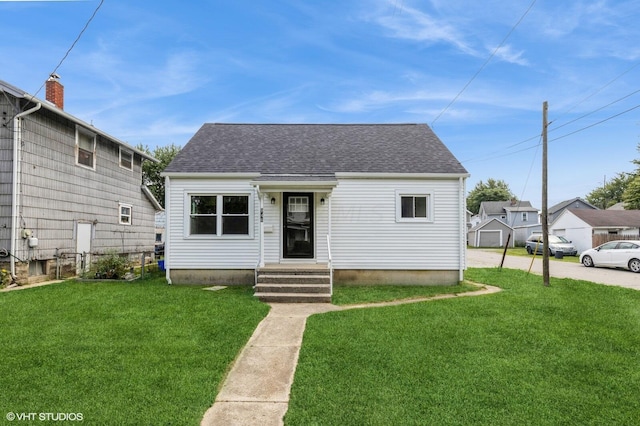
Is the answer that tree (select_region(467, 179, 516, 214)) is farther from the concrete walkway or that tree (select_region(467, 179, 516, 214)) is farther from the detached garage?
the concrete walkway

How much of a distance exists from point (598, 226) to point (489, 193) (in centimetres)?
4700

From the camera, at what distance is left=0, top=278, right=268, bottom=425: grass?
11.1ft

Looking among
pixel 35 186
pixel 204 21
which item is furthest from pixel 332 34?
pixel 35 186

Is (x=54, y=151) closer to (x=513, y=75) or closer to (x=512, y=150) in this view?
(x=513, y=75)

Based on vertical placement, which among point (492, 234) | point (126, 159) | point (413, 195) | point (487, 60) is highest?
point (487, 60)

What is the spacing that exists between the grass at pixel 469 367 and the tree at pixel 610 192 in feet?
226

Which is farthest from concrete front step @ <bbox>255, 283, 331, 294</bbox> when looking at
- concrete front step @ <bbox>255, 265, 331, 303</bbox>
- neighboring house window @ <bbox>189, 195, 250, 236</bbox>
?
neighboring house window @ <bbox>189, 195, 250, 236</bbox>

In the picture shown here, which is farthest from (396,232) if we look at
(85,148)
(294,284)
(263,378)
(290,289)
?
(85,148)

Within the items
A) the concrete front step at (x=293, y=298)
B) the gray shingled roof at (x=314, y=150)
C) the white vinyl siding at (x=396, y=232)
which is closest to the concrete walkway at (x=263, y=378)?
the concrete front step at (x=293, y=298)

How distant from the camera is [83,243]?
42.8ft

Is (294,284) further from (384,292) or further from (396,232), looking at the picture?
(396,232)

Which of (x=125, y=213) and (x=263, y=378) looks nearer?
(x=263, y=378)

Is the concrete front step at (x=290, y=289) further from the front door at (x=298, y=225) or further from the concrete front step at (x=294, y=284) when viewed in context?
the front door at (x=298, y=225)

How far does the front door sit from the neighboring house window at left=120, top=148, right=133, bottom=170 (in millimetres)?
9279
